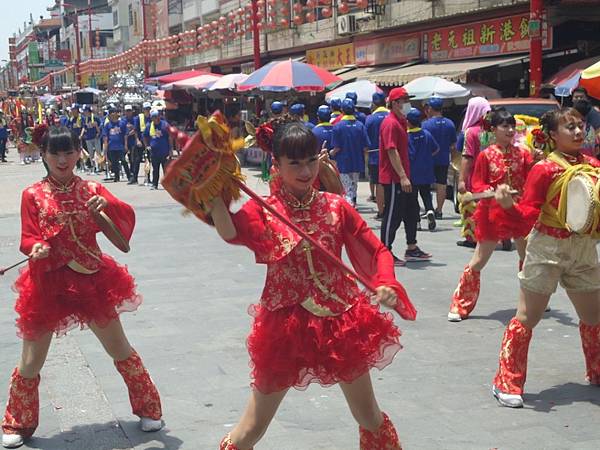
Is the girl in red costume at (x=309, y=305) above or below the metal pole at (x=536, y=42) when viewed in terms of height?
below

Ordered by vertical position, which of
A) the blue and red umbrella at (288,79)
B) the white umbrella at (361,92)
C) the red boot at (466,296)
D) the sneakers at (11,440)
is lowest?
the sneakers at (11,440)

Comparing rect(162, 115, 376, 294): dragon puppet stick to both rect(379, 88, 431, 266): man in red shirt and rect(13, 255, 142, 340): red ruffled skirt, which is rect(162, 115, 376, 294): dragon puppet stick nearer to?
rect(13, 255, 142, 340): red ruffled skirt

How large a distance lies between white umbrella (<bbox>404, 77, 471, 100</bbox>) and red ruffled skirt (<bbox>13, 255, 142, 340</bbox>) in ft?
39.0

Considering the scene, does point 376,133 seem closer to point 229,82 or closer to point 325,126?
point 325,126

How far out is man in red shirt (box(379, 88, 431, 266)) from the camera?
8.70 metres

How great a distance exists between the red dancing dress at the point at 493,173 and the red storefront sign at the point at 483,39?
10532mm

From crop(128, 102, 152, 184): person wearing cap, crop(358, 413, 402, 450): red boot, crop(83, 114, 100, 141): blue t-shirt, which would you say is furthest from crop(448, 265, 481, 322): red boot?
crop(83, 114, 100, 141): blue t-shirt

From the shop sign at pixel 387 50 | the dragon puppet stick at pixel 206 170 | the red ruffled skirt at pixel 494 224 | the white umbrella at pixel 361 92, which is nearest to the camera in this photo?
the dragon puppet stick at pixel 206 170

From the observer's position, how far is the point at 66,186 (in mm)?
4586

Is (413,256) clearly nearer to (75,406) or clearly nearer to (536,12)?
(75,406)

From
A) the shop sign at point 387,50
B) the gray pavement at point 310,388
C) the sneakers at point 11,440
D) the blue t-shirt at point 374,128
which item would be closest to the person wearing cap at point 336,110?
the blue t-shirt at point 374,128

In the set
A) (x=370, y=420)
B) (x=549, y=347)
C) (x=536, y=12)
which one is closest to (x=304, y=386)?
(x=370, y=420)

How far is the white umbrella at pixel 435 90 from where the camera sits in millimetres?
15969

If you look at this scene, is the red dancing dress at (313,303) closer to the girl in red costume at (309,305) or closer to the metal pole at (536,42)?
the girl in red costume at (309,305)
